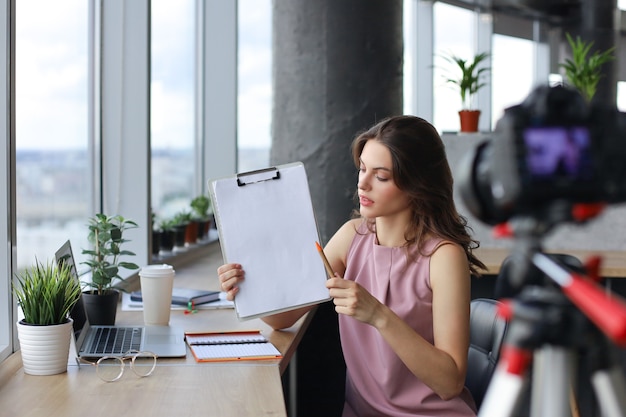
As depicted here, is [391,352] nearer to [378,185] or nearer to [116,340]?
[378,185]

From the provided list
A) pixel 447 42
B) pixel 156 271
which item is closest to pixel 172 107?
pixel 156 271

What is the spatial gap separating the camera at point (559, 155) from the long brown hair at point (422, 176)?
1275 mm

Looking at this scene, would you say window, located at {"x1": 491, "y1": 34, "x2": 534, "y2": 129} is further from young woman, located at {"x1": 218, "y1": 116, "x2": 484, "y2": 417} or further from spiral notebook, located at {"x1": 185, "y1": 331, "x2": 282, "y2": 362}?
spiral notebook, located at {"x1": 185, "y1": 331, "x2": 282, "y2": 362}

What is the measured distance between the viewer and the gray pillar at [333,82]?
3.10 metres

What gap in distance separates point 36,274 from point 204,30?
3.57 m

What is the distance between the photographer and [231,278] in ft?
6.41

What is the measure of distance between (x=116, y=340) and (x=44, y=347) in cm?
32

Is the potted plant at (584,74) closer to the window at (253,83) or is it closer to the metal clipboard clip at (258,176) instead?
the window at (253,83)

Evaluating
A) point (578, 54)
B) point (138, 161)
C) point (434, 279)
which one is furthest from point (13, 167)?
point (578, 54)

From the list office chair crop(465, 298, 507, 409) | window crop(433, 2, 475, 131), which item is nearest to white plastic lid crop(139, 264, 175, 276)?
office chair crop(465, 298, 507, 409)

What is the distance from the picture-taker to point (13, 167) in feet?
6.39

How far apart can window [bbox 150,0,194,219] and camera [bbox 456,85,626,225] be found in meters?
3.42

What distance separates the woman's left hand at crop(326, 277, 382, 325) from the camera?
174 centimetres

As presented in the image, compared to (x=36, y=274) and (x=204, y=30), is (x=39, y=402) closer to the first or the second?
(x=36, y=274)
